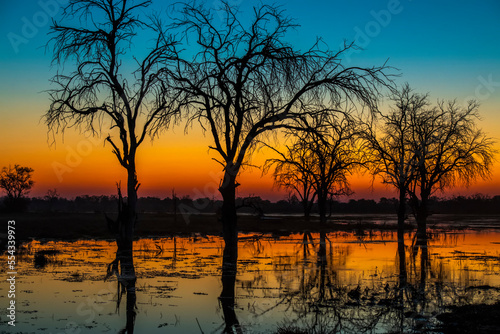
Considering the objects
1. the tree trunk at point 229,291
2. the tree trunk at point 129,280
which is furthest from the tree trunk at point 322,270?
the tree trunk at point 129,280

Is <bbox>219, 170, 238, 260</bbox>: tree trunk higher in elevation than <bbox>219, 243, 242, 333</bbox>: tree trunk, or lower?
higher

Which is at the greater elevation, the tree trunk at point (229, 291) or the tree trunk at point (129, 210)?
the tree trunk at point (129, 210)

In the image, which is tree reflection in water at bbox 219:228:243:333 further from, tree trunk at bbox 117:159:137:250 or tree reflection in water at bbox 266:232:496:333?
tree trunk at bbox 117:159:137:250

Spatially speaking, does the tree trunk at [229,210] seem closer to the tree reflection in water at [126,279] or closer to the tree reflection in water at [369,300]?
the tree reflection in water at [126,279]

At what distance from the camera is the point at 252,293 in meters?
13.2

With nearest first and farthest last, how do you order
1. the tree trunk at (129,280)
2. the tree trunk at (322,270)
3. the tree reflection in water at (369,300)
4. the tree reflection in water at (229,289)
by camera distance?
the tree reflection in water at (369,300), the tree reflection in water at (229,289), the tree trunk at (129,280), the tree trunk at (322,270)

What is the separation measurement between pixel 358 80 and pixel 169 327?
13654mm

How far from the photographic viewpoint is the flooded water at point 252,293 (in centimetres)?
991

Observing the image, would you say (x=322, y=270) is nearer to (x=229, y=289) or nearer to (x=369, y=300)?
(x=229, y=289)

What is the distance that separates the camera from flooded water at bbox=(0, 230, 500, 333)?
32.5ft

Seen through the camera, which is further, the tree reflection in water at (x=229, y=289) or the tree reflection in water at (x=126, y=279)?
the tree reflection in water at (x=126, y=279)

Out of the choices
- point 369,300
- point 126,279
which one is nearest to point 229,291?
point 126,279

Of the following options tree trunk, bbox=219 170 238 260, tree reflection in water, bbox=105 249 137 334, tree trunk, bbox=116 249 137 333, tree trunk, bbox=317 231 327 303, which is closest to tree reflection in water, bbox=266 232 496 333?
tree trunk, bbox=317 231 327 303

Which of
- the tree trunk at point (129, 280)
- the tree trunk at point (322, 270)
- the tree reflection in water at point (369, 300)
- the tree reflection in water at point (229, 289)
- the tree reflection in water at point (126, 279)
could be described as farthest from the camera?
the tree trunk at point (322, 270)
